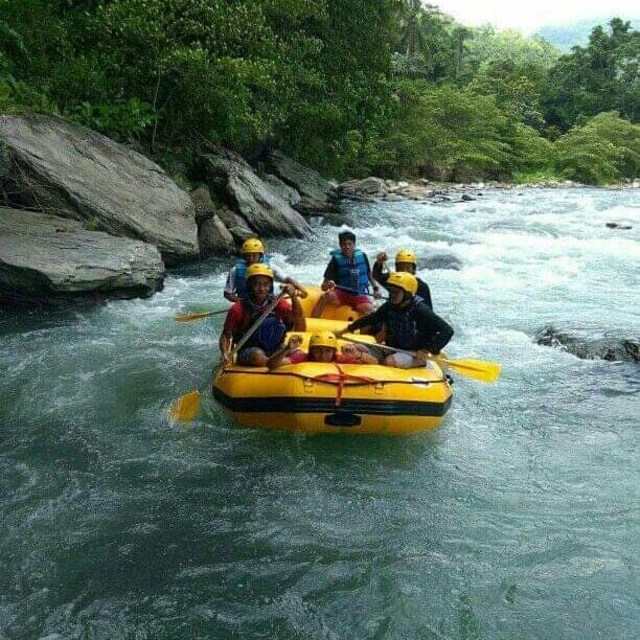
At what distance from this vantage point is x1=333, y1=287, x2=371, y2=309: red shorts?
6.41 m

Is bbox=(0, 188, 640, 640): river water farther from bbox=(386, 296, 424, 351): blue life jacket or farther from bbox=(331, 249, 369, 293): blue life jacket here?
bbox=(331, 249, 369, 293): blue life jacket

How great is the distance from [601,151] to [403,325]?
98.9 ft

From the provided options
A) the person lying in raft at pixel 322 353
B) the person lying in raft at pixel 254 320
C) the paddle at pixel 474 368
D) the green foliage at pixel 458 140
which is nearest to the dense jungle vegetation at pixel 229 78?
the green foliage at pixel 458 140

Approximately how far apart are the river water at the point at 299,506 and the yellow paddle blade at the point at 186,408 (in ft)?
0.28

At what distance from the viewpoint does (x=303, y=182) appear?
1672 cm

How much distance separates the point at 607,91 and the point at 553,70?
13.6 ft

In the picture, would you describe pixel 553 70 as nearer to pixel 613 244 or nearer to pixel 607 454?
pixel 613 244

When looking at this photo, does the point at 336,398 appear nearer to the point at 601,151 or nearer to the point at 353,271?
the point at 353,271

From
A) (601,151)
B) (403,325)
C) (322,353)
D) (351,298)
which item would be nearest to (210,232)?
(351,298)

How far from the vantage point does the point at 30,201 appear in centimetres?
787

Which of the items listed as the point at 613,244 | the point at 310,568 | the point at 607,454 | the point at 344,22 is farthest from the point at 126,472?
the point at 344,22

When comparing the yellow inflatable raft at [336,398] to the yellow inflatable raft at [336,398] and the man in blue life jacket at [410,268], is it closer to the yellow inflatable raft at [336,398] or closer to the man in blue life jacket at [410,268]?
the yellow inflatable raft at [336,398]

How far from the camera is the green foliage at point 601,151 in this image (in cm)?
3070

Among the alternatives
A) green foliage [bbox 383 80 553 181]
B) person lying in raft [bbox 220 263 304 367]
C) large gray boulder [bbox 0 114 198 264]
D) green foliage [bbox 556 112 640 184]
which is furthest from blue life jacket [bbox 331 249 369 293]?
green foliage [bbox 556 112 640 184]
